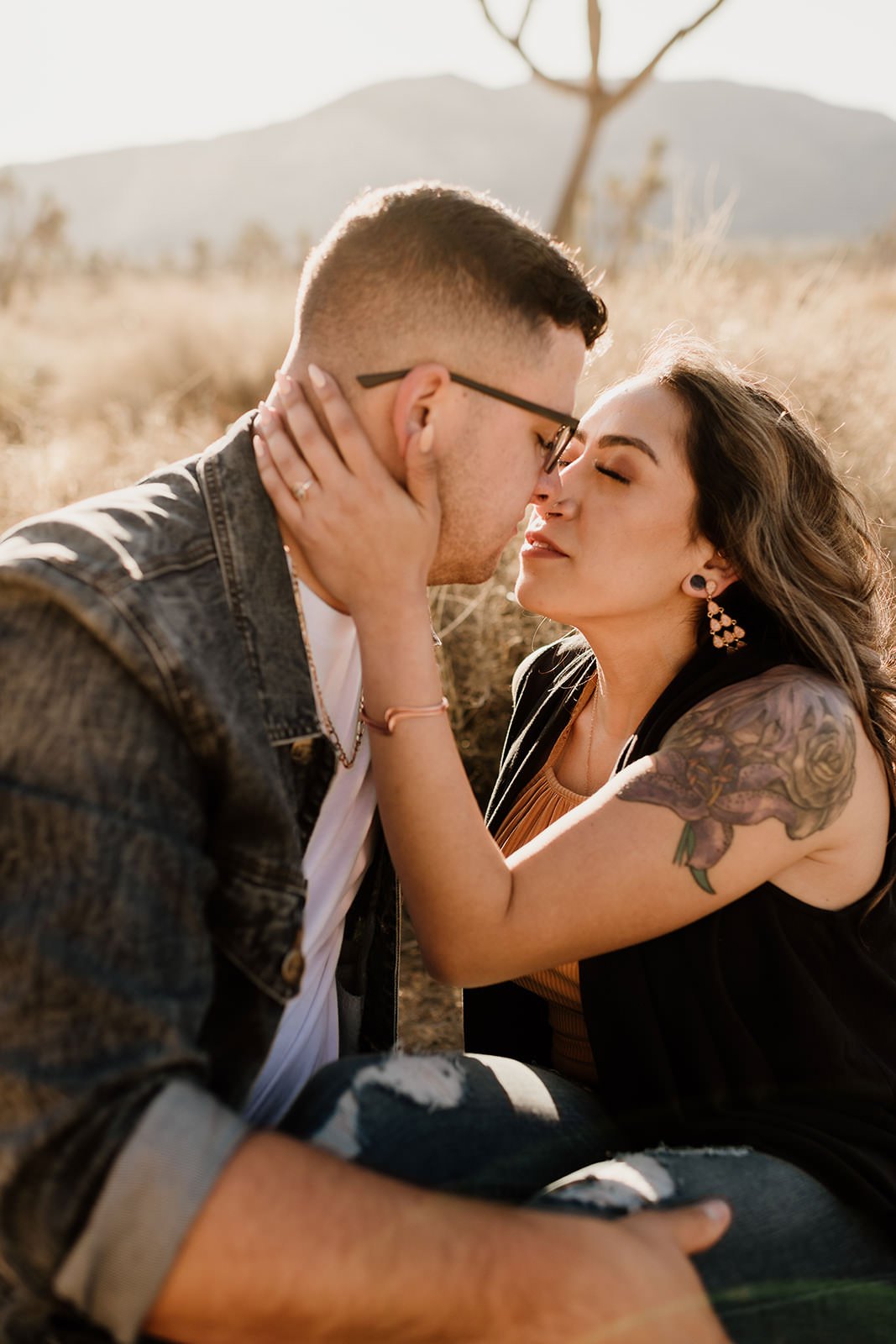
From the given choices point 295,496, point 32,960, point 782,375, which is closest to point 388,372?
point 295,496

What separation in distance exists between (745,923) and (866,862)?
309mm

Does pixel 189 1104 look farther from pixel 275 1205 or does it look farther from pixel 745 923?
pixel 745 923

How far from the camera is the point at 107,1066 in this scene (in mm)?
1407

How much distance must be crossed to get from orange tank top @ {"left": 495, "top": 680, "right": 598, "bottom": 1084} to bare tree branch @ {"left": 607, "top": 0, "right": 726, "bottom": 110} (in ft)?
37.5

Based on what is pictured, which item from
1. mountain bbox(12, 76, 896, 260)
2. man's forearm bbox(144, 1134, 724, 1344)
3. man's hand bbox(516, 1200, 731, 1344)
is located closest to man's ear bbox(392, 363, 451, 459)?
man's forearm bbox(144, 1134, 724, 1344)

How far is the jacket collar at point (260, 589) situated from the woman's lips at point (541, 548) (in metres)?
1.06

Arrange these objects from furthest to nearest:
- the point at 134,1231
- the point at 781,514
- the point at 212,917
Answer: the point at 781,514 → the point at 212,917 → the point at 134,1231

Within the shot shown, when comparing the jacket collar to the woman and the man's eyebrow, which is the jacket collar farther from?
the man's eyebrow

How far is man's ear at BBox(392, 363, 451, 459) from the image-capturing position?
2070mm

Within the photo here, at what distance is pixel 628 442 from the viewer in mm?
2887

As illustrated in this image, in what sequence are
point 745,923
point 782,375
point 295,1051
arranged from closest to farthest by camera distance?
point 295,1051 < point 745,923 < point 782,375

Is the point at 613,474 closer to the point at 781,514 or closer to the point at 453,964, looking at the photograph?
the point at 781,514

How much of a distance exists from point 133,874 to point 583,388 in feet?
17.4

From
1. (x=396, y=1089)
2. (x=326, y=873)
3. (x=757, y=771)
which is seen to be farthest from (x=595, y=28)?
(x=396, y=1089)
